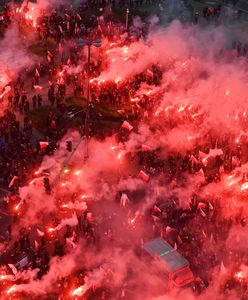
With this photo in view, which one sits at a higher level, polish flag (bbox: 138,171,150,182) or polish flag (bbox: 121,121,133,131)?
polish flag (bbox: 121,121,133,131)

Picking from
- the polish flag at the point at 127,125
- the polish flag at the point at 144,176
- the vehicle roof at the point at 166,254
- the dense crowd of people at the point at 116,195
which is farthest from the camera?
the polish flag at the point at 127,125

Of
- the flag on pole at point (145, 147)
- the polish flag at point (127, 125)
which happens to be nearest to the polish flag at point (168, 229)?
the flag on pole at point (145, 147)

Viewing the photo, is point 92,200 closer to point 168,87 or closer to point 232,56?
point 168,87

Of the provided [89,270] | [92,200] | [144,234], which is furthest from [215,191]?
[89,270]

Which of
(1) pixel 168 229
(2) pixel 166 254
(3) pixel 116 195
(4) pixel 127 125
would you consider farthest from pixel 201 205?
(4) pixel 127 125

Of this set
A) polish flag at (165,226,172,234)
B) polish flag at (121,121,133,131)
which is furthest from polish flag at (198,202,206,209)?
polish flag at (121,121,133,131)

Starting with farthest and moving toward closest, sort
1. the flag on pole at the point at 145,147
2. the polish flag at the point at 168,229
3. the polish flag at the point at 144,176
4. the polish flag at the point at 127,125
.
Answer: the polish flag at the point at 127,125
the flag on pole at the point at 145,147
the polish flag at the point at 144,176
the polish flag at the point at 168,229

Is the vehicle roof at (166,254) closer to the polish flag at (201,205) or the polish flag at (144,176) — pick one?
the polish flag at (201,205)

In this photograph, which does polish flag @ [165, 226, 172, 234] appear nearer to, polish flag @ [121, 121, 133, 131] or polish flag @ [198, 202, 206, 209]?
polish flag @ [198, 202, 206, 209]

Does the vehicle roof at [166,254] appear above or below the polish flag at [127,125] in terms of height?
below
